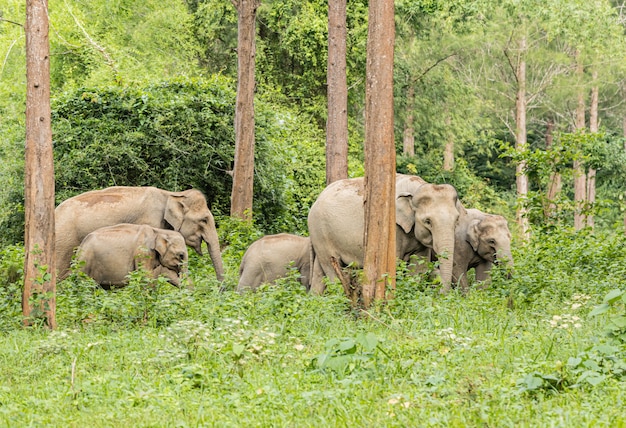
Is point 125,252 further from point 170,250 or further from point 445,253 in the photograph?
point 445,253

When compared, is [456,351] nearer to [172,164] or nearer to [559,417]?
[559,417]

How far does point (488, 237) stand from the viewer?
1451 centimetres

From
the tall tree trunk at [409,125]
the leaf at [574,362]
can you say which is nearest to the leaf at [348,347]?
the leaf at [574,362]

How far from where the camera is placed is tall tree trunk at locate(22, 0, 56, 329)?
11.1m

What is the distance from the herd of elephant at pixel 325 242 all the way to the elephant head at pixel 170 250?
1cm

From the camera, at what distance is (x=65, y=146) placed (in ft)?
70.0

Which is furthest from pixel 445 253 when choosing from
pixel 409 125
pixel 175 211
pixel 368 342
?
pixel 409 125

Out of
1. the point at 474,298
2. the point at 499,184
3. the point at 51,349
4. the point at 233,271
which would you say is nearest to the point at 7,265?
the point at 233,271

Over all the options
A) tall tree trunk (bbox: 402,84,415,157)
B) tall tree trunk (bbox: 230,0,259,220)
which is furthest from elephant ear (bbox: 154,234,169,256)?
tall tree trunk (bbox: 402,84,415,157)

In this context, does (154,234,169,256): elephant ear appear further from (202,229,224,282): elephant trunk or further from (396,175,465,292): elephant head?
(396,175,465,292): elephant head

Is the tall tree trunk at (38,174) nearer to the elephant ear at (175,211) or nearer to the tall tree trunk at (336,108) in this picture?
the elephant ear at (175,211)

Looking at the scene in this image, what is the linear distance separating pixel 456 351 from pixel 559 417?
2138 mm

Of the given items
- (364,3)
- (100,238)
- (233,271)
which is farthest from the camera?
(364,3)

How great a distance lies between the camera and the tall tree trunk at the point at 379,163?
1127 centimetres
